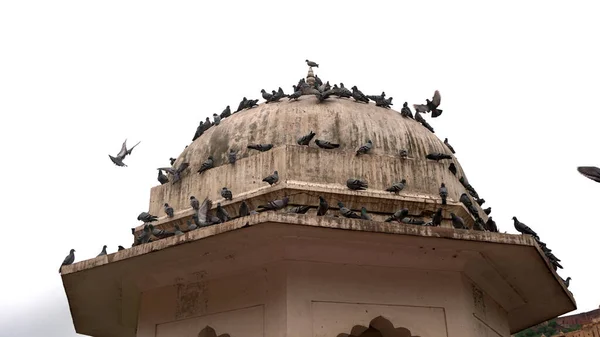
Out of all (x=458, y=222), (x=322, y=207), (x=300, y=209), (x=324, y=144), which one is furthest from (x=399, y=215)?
(x=324, y=144)

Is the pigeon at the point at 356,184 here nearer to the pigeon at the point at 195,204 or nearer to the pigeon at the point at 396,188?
the pigeon at the point at 396,188

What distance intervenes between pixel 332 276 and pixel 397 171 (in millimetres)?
1764

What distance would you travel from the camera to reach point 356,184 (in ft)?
23.7

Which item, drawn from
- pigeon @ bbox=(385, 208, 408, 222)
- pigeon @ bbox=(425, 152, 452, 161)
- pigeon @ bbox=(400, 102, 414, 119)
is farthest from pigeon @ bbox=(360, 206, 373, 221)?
pigeon @ bbox=(400, 102, 414, 119)

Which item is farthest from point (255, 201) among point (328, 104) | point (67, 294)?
point (67, 294)

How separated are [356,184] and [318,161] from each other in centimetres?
58

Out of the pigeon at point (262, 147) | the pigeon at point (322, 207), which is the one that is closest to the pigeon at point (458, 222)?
the pigeon at point (322, 207)

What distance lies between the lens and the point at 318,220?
5996mm

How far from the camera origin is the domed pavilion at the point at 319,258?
250 inches

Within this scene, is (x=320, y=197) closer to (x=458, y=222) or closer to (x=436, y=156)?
(x=458, y=222)

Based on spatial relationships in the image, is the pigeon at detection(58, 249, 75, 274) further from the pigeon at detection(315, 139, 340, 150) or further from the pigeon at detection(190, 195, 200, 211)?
the pigeon at detection(315, 139, 340, 150)

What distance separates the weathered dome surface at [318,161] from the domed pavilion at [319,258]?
0.05ft

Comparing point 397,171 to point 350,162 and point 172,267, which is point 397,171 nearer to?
point 350,162

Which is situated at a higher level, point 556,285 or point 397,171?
point 397,171
